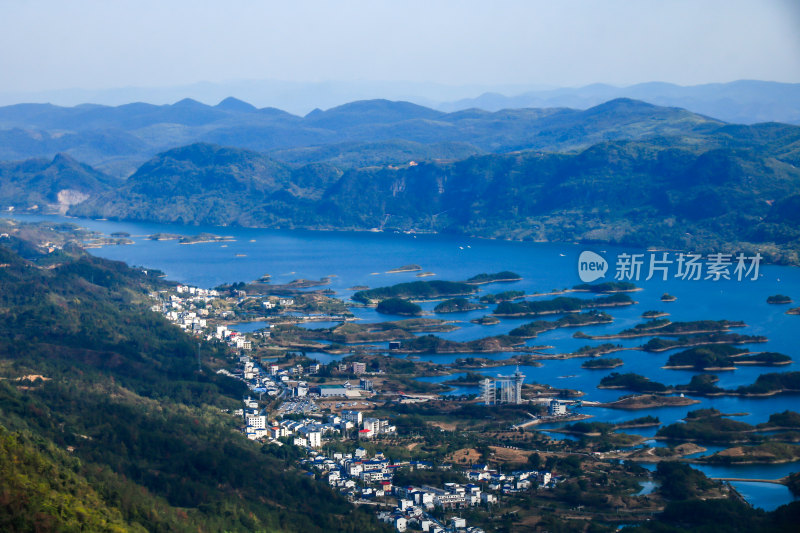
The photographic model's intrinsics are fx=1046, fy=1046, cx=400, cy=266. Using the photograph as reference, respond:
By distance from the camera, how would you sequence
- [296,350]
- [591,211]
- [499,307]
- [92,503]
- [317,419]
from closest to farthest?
[92,503]
[317,419]
[296,350]
[499,307]
[591,211]

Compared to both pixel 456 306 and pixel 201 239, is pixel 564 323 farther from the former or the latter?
pixel 201 239

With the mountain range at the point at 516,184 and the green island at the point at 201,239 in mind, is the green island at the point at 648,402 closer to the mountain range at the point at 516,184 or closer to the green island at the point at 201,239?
the mountain range at the point at 516,184

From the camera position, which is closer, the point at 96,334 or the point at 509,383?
the point at 509,383

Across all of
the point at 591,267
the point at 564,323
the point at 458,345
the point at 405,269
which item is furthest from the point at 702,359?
the point at 405,269

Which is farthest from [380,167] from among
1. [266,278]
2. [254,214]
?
[266,278]

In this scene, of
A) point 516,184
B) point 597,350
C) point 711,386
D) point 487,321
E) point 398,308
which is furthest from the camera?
point 516,184

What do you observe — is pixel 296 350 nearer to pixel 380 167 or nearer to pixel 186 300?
pixel 186 300

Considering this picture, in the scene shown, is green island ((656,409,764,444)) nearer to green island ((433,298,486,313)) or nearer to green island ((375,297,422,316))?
green island ((375,297,422,316))
